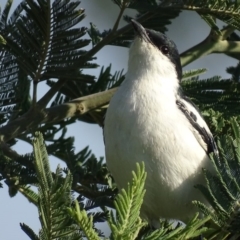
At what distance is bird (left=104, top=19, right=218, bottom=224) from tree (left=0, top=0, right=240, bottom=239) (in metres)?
0.15

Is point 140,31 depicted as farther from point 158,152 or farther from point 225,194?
point 225,194

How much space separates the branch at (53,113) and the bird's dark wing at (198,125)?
0.51m

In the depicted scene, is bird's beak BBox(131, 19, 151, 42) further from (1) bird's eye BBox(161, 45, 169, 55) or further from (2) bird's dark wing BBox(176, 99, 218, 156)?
(2) bird's dark wing BBox(176, 99, 218, 156)

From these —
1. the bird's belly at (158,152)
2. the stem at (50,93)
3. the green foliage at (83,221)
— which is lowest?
the green foliage at (83,221)

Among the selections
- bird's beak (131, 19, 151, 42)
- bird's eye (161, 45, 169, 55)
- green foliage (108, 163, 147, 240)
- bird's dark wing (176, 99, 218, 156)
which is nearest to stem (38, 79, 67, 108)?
bird's beak (131, 19, 151, 42)

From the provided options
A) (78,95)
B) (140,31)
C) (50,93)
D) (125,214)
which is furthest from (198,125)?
(125,214)

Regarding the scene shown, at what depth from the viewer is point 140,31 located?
4.31 meters

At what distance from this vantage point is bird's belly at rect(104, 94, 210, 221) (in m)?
4.11

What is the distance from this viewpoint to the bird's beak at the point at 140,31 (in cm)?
416

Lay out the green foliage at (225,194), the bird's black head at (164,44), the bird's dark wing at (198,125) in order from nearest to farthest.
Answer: the green foliage at (225,194)
the bird's dark wing at (198,125)
the bird's black head at (164,44)

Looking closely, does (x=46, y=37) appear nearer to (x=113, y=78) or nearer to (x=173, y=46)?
(x=113, y=78)

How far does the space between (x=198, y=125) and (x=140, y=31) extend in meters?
0.69

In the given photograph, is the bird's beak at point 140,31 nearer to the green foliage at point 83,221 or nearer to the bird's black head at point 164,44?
the bird's black head at point 164,44

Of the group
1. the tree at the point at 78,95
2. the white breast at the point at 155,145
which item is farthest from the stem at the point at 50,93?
the white breast at the point at 155,145
